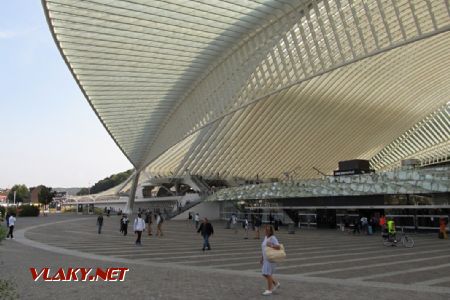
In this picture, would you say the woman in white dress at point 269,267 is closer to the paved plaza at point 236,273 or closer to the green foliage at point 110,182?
the paved plaza at point 236,273

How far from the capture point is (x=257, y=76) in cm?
4044

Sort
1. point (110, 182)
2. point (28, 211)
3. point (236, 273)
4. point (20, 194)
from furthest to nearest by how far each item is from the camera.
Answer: point (110, 182)
point (20, 194)
point (28, 211)
point (236, 273)

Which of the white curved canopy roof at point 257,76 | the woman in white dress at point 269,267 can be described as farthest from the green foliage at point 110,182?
the woman in white dress at point 269,267

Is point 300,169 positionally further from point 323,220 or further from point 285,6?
point 285,6

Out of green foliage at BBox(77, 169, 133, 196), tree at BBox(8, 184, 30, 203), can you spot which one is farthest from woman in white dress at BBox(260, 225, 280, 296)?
green foliage at BBox(77, 169, 133, 196)

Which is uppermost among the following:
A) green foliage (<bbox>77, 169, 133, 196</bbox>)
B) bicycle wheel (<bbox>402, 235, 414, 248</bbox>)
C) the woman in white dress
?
green foliage (<bbox>77, 169, 133, 196</bbox>)

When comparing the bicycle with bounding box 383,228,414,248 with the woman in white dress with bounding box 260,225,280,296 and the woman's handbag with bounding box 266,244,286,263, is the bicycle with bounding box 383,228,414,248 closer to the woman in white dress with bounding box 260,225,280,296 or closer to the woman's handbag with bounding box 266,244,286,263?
the woman in white dress with bounding box 260,225,280,296

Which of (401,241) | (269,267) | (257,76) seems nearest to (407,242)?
(401,241)

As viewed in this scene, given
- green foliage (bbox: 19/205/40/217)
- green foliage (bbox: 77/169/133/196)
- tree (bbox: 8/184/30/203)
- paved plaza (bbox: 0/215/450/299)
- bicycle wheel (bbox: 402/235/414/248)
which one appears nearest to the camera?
paved plaza (bbox: 0/215/450/299)

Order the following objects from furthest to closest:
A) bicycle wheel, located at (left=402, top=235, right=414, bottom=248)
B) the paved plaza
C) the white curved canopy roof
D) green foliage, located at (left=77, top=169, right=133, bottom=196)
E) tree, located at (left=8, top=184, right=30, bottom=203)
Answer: green foliage, located at (left=77, top=169, right=133, bottom=196) < tree, located at (left=8, top=184, right=30, bottom=203) < the white curved canopy roof < bicycle wheel, located at (left=402, top=235, right=414, bottom=248) < the paved plaza

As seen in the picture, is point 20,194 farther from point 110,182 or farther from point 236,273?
point 236,273

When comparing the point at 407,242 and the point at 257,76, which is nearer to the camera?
the point at 407,242

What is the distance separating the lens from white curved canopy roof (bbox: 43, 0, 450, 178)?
29953 millimetres

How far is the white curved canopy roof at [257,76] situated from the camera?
30.0 m
